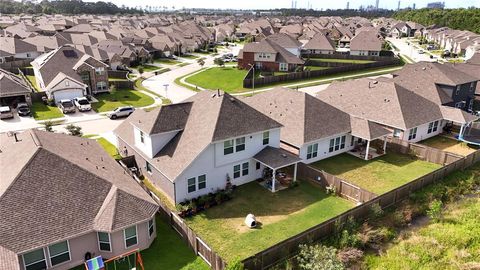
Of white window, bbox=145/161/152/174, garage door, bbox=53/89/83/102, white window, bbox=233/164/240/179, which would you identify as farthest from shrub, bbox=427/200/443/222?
garage door, bbox=53/89/83/102

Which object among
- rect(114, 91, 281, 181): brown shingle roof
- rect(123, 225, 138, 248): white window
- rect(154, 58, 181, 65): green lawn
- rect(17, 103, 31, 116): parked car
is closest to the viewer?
rect(123, 225, 138, 248): white window

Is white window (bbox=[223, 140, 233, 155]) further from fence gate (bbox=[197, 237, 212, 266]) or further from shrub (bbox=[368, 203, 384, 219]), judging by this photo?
shrub (bbox=[368, 203, 384, 219])

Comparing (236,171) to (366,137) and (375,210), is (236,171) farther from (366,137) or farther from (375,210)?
(366,137)

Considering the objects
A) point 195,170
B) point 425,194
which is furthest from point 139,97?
point 425,194

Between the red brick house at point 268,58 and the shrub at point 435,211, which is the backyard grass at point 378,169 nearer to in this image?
the shrub at point 435,211

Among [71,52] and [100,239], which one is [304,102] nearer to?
[100,239]

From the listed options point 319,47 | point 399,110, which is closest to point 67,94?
point 399,110
